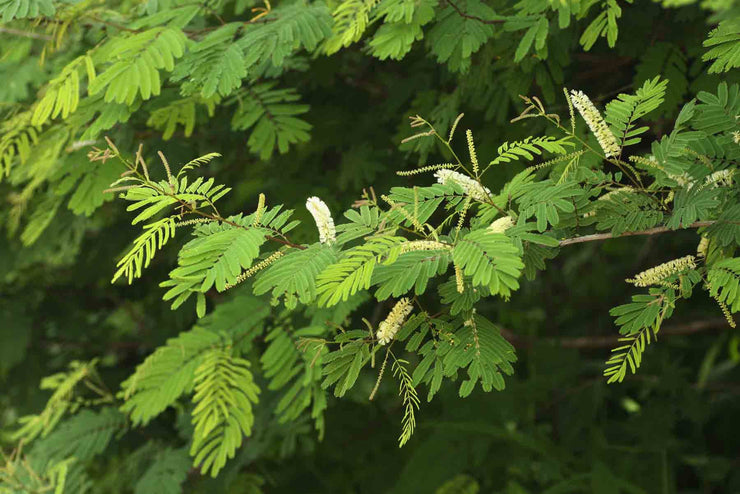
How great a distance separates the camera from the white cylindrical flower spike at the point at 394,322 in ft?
4.25

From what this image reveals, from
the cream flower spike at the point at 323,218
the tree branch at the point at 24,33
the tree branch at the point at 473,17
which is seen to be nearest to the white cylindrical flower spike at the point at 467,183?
the cream flower spike at the point at 323,218

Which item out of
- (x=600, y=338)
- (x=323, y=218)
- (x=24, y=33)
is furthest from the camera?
(x=600, y=338)

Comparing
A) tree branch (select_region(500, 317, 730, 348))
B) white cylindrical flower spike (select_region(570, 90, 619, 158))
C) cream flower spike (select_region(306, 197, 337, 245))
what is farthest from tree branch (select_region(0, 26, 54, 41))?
tree branch (select_region(500, 317, 730, 348))

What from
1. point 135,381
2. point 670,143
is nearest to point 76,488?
point 135,381

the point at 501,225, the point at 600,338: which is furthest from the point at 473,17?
the point at 600,338

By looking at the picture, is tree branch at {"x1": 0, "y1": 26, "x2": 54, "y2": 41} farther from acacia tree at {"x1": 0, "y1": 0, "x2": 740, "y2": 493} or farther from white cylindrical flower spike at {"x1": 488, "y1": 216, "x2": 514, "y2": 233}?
white cylindrical flower spike at {"x1": 488, "y1": 216, "x2": 514, "y2": 233}

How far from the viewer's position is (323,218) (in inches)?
50.8

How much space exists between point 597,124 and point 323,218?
0.53m

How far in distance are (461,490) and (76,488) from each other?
145cm

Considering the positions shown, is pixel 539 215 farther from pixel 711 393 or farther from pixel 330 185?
pixel 711 393

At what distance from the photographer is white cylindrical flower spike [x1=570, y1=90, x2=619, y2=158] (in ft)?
4.42

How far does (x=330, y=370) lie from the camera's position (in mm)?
1342

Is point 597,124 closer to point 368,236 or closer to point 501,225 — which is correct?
point 501,225

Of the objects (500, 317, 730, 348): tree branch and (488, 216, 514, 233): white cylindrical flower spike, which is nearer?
(488, 216, 514, 233): white cylindrical flower spike
